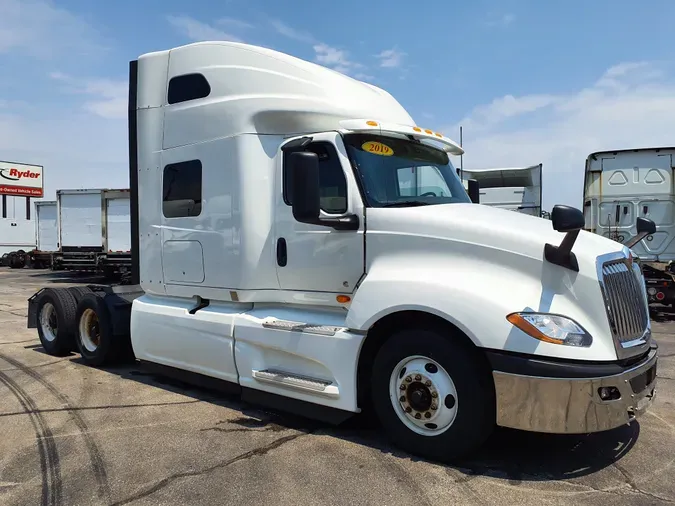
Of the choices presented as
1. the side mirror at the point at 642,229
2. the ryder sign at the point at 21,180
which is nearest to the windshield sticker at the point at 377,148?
the side mirror at the point at 642,229

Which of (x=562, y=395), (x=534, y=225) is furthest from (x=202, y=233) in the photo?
(x=562, y=395)

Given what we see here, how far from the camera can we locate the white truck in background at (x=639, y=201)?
10.9 metres

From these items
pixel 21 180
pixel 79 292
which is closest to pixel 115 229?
pixel 79 292

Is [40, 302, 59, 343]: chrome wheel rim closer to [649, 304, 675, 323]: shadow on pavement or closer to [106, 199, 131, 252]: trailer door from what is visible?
[649, 304, 675, 323]: shadow on pavement

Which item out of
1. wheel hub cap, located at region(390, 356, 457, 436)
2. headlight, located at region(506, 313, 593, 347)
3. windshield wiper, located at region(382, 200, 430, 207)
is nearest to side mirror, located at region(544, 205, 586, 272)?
headlight, located at region(506, 313, 593, 347)

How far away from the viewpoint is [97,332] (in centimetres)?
719

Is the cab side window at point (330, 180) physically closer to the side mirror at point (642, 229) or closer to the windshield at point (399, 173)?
the windshield at point (399, 173)

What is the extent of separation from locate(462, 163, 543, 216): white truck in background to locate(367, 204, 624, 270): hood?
9.87m

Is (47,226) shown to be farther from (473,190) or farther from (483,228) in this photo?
(483,228)

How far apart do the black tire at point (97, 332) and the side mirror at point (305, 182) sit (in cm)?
379

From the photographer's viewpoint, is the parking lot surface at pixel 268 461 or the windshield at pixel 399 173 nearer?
the parking lot surface at pixel 268 461

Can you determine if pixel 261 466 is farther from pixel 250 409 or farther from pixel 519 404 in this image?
pixel 519 404

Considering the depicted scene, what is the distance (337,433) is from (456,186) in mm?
2517

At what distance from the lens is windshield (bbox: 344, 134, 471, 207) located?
4.61m
